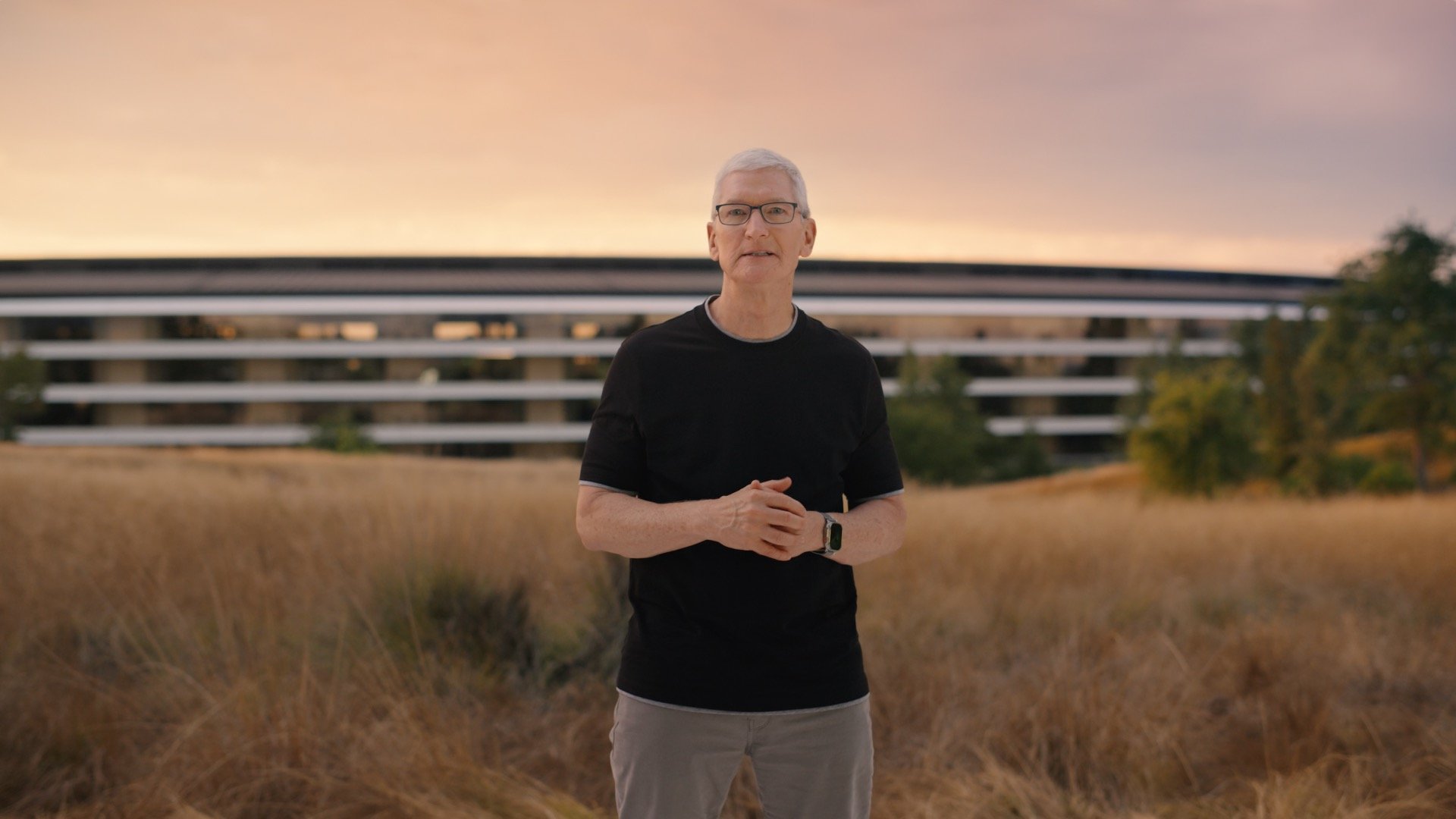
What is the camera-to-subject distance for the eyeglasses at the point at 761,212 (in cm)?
214

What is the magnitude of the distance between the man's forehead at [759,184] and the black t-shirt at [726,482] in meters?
0.29

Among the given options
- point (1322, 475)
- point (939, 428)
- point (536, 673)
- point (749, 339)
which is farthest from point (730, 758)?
point (939, 428)

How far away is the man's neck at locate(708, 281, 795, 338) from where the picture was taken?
2168 millimetres

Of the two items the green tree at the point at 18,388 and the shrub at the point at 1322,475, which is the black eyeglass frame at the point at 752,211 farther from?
the green tree at the point at 18,388

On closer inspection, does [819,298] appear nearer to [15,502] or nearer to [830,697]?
[15,502]

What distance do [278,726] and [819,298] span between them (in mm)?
61433

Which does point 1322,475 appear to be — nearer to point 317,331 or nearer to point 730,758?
point 730,758

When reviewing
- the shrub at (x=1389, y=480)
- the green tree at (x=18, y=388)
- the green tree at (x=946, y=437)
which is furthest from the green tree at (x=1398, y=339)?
the green tree at (x=18, y=388)

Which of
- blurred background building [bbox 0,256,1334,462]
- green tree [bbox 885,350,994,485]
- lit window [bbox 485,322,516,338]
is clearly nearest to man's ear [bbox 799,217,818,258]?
green tree [bbox 885,350,994,485]

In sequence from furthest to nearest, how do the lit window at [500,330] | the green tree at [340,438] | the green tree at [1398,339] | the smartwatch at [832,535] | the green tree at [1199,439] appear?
the lit window at [500,330] < the green tree at [340,438] < the green tree at [1398,339] < the green tree at [1199,439] < the smartwatch at [832,535]

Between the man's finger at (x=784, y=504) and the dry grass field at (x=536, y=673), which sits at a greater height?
the man's finger at (x=784, y=504)

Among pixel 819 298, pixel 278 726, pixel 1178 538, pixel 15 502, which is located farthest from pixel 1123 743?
pixel 819 298

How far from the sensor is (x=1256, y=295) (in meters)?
73.1

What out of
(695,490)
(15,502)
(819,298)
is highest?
(819,298)
